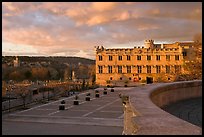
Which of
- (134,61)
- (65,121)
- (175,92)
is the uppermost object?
→ (134,61)

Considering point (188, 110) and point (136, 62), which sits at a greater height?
point (136, 62)

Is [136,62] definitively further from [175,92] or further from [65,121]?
[175,92]

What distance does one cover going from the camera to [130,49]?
74938 millimetres

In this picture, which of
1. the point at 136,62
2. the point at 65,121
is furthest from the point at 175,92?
the point at 136,62

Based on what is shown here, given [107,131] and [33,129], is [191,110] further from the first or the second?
[33,129]

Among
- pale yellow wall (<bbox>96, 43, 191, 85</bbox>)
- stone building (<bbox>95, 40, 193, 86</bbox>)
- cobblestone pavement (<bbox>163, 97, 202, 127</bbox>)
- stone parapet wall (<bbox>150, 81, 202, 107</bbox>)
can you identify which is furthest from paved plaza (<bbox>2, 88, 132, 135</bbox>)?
pale yellow wall (<bbox>96, 43, 191, 85</bbox>)

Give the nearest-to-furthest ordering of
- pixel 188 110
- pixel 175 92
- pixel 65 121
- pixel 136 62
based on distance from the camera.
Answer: pixel 188 110
pixel 175 92
pixel 65 121
pixel 136 62

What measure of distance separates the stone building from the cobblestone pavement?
5909cm

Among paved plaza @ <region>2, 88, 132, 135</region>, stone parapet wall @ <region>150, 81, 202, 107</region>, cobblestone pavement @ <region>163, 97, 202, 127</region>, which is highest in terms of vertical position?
stone parapet wall @ <region>150, 81, 202, 107</region>

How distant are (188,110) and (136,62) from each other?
211ft

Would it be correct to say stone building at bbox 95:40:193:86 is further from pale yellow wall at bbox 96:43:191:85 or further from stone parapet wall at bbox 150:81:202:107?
stone parapet wall at bbox 150:81:202:107

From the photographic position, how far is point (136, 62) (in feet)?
244

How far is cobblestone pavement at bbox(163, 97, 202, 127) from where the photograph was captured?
9.29 meters

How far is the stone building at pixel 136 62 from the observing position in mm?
72000
